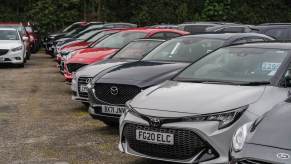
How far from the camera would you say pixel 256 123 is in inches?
209

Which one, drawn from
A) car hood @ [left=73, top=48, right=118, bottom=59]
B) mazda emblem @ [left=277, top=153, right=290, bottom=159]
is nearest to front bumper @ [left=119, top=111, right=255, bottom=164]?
mazda emblem @ [left=277, top=153, right=290, bottom=159]

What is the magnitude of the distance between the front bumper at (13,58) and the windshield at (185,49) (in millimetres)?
12641

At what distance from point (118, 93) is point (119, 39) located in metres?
5.99

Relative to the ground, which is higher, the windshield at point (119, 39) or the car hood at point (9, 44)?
the windshield at point (119, 39)

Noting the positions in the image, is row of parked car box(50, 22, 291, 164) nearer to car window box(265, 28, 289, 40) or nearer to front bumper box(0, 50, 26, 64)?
car window box(265, 28, 289, 40)

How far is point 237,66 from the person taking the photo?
7.59m

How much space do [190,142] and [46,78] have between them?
1254cm

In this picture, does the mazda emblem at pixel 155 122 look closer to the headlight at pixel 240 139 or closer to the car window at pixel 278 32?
the headlight at pixel 240 139

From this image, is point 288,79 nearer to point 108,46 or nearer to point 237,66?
point 237,66

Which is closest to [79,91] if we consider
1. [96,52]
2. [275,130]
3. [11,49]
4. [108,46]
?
[96,52]

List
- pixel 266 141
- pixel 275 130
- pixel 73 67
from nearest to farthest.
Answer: pixel 266 141 → pixel 275 130 → pixel 73 67

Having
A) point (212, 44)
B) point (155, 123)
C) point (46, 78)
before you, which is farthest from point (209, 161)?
point (46, 78)

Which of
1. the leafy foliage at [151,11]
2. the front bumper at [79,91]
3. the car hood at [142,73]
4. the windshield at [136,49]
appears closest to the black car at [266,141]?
the car hood at [142,73]

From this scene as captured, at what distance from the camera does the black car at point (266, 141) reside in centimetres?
471
